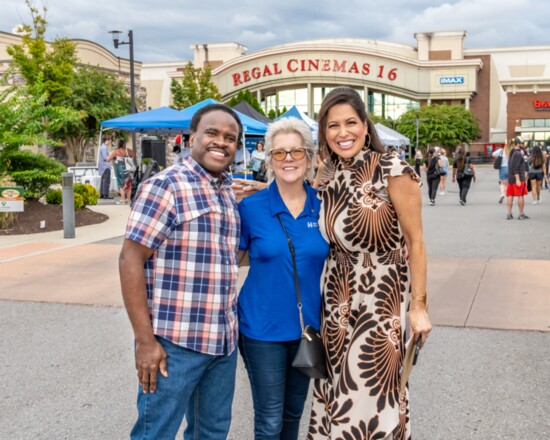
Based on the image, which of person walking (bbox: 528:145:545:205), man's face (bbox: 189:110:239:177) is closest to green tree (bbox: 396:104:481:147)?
person walking (bbox: 528:145:545:205)

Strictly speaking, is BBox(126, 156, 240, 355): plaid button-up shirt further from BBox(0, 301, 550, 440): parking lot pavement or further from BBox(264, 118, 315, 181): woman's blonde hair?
BBox(0, 301, 550, 440): parking lot pavement

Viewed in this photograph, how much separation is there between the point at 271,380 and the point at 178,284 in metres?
0.71

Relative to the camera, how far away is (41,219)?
13219 millimetres

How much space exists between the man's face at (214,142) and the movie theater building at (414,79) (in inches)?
2889

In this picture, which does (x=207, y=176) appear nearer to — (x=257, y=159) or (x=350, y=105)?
(x=350, y=105)

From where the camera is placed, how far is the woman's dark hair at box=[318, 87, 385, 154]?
2.86 metres

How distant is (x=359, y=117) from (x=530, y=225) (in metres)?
11.2

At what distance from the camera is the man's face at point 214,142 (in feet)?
8.46

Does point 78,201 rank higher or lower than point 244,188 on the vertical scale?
lower

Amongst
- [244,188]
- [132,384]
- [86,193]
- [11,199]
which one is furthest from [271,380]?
[86,193]

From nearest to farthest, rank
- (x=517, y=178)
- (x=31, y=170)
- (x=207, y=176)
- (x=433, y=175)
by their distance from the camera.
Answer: (x=207, y=176) → (x=31, y=170) → (x=517, y=178) → (x=433, y=175)

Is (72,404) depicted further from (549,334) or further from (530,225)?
(530,225)

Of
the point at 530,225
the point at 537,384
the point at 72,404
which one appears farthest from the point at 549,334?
the point at 530,225

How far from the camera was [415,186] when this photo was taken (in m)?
2.74
